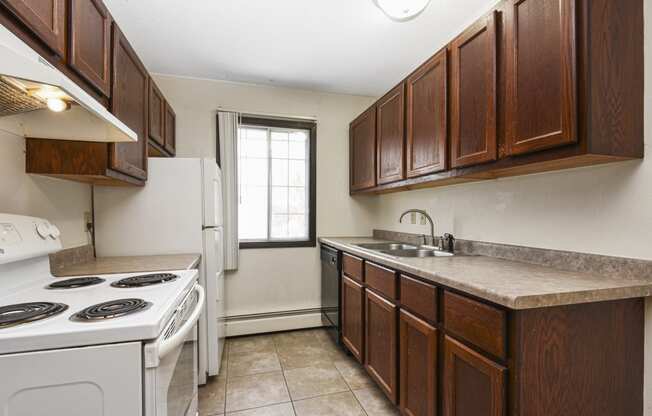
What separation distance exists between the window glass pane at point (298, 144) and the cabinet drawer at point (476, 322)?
230 centimetres

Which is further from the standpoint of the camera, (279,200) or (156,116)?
(279,200)

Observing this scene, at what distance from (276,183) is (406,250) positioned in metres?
1.51

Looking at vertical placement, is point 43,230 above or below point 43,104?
below

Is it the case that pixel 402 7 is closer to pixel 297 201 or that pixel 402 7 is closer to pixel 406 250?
pixel 406 250

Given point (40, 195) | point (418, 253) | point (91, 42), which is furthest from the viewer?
point (418, 253)

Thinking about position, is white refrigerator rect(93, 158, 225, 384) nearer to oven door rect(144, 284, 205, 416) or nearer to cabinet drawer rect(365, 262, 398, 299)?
oven door rect(144, 284, 205, 416)

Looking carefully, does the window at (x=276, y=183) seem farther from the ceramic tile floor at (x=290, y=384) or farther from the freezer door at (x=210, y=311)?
the ceramic tile floor at (x=290, y=384)

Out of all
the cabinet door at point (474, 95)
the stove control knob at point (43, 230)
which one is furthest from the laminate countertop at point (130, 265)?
the cabinet door at point (474, 95)

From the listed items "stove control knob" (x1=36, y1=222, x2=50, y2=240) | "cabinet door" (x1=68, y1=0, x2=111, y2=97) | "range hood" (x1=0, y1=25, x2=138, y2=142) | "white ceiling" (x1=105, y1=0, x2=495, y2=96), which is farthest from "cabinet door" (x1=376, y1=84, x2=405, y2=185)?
"stove control knob" (x1=36, y1=222, x2=50, y2=240)

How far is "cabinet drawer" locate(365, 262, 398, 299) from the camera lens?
1.74 metres

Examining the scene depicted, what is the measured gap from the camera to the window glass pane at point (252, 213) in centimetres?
308

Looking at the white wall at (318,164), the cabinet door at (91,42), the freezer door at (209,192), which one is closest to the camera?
the cabinet door at (91,42)

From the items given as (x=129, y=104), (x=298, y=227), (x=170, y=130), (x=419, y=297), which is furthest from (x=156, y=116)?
(x=419, y=297)

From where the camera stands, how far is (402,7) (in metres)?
1.57
